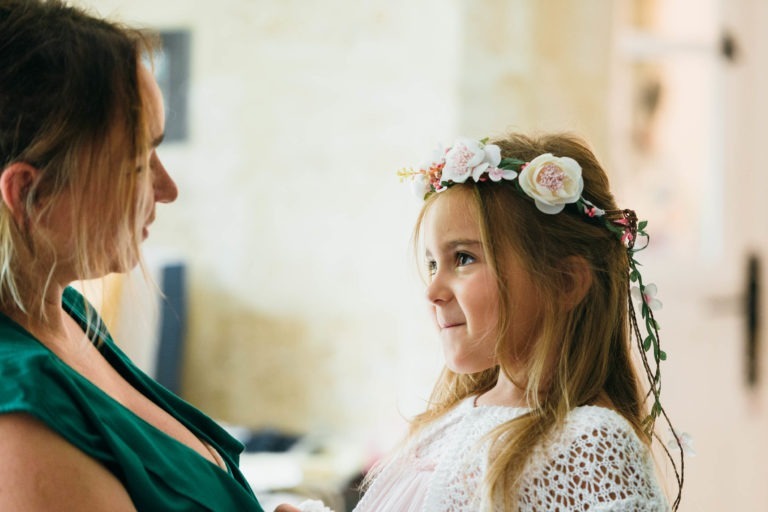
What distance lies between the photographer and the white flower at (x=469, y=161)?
139cm

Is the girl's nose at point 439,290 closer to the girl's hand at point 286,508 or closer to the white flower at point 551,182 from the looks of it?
the white flower at point 551,182

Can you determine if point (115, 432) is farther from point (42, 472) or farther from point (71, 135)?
point (71, 135)

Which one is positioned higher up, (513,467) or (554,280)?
(554,280)

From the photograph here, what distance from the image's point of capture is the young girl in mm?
1290

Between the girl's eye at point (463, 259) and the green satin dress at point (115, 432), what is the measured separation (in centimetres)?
44

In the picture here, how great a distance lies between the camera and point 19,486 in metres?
0.86

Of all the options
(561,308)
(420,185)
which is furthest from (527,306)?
(420,185)

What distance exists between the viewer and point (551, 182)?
4.39ft

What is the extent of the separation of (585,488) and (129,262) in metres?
0.65

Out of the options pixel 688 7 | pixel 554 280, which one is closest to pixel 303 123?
pixel 688 7

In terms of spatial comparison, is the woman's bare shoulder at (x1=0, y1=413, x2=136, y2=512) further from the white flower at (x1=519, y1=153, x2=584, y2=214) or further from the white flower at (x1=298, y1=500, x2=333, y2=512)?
the white flower at (x1=519, y1=153, x2=584, y2=214)

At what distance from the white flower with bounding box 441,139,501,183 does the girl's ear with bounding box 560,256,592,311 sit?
19 cm

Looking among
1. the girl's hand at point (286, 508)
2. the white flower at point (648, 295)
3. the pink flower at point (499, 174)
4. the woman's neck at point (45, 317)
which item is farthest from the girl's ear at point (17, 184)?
the white flower at point (648, 295)

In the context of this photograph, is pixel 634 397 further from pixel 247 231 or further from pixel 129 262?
pixel 247 231
